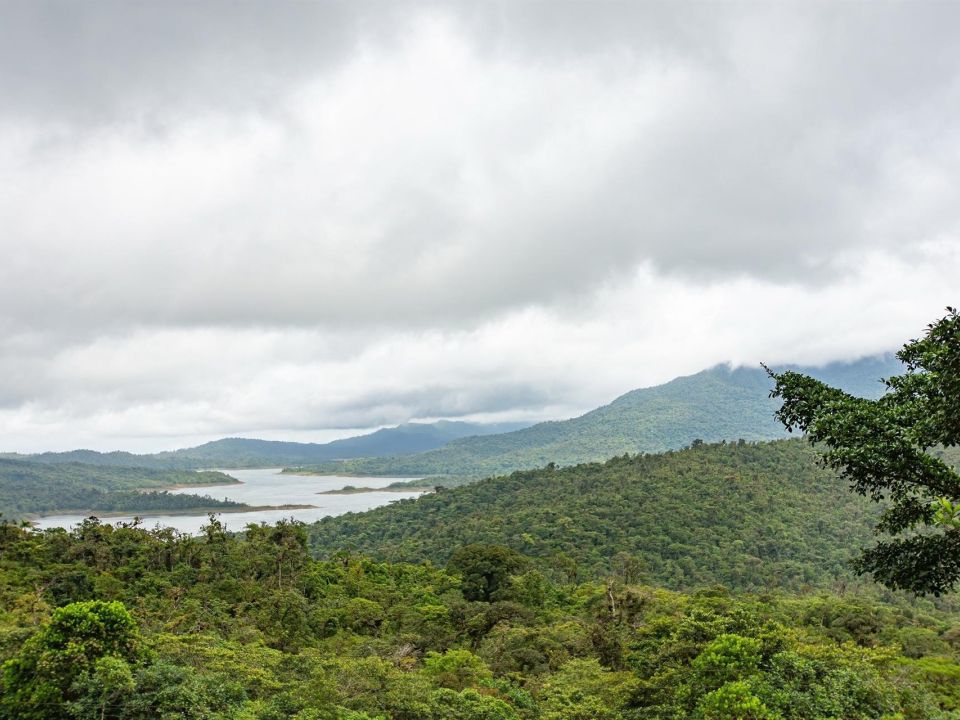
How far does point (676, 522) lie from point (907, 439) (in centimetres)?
7406

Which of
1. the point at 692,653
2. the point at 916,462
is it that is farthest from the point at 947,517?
the point at 692,653

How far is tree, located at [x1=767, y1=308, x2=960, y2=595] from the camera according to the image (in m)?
9.65

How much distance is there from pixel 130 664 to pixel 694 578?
61.5 m

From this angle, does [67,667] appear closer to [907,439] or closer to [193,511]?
[907,439]

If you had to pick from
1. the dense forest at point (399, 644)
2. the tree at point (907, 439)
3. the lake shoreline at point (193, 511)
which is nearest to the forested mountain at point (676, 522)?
the dense forest at point (399, 644)

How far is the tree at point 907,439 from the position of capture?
380 inches

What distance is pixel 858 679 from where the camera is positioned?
51.6 ft

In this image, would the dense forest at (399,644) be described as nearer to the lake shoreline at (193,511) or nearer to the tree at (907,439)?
the tree at (907,439)

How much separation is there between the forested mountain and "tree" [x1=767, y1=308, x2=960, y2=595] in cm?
5553

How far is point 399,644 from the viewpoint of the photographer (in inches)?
1282

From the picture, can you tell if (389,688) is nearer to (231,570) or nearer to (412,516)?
(231,570)

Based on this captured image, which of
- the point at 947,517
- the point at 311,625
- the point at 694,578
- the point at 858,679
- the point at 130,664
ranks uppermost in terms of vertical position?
the point at 947,517

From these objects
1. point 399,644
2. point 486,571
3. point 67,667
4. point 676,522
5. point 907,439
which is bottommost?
point 676,522

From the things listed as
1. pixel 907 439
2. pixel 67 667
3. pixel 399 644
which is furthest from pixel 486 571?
pixel 907 439
